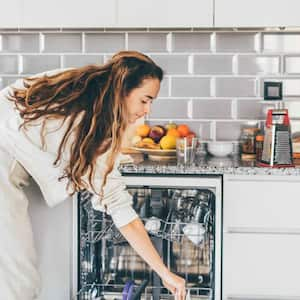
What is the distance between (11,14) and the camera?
3.03 m

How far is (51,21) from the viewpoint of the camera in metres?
3.01

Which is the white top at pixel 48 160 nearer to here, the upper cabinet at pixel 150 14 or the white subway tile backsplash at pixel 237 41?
the upper cabinet at pixel 150 14

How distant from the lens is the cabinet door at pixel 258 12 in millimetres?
2920

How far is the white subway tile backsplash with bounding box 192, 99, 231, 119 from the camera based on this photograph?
3.30 meters

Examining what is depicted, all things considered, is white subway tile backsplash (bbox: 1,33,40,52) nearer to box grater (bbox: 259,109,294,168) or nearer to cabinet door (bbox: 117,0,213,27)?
cabinet door (bbox: 117,0,213,27)

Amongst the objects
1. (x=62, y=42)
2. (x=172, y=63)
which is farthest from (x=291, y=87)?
(x=62, y=42)

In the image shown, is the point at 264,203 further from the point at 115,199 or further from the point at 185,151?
the point at 115,199

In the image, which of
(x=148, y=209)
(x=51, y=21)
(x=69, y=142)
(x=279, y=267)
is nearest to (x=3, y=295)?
(x=69, y=142)

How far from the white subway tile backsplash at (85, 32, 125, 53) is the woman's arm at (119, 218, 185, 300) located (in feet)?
4.81

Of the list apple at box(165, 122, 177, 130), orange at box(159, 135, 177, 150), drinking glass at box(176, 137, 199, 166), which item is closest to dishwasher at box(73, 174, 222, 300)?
drinking glass at box(176, 137, 199, 166)

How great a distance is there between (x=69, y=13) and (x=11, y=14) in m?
0.27

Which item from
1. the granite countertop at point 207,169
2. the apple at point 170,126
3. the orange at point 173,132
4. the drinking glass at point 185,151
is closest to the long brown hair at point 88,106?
the granite countertop at point 207,169

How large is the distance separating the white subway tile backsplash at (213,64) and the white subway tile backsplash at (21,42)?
2.68 feet

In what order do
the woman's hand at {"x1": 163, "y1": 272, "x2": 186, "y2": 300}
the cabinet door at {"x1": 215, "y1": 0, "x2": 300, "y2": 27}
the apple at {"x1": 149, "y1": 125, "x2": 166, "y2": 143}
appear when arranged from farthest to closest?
the apple at {"x1": 149, "y1": 125, "x2": 166, "y2": 143}
the cabinet door at {"x1": 215, "y1": 0, "x2": 300, "y2": 27}
the woman's hand at {"x1": 163, "y1": 272, "x2": 186, "y2": 300}
